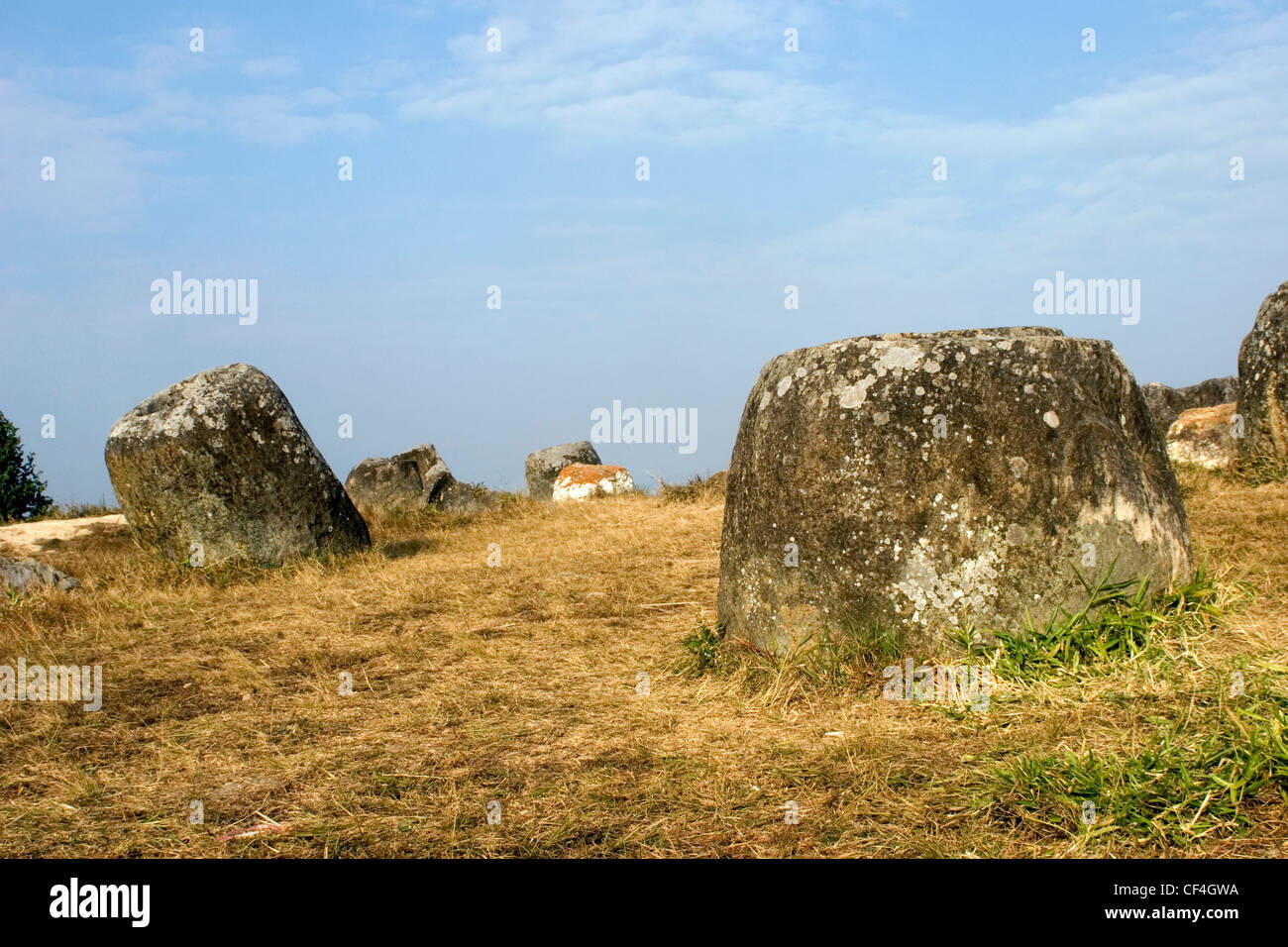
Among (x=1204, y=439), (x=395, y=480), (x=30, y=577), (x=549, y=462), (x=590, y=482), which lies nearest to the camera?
(x=30, y=577)

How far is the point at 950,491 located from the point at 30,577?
26.2 feet

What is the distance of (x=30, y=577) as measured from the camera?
29.2ft

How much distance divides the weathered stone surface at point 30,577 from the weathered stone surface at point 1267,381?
1142 cm

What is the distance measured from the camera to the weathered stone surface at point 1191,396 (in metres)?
16.4

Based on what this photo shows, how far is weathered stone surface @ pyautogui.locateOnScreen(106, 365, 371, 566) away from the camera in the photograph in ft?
30.5

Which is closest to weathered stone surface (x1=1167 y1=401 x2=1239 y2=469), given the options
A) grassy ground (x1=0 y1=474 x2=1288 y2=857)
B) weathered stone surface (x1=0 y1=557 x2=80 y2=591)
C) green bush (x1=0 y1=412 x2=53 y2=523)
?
grassy ground (x1=0 y1=474 x2=1288 y2=857)

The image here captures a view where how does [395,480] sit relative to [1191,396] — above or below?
below

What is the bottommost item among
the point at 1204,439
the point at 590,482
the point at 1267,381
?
the point at 590,482

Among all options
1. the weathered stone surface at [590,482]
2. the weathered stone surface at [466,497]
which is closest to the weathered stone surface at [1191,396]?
the weathered stone surface at [590,482]

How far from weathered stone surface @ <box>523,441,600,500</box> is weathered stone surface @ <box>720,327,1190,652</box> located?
37.5 ft

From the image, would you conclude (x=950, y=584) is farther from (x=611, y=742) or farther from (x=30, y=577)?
(x=30, y=577)

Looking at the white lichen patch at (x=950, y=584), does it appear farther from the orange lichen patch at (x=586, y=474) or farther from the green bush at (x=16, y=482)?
the green bush at (x=16, y=482)

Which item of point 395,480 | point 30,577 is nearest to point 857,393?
point 30,577

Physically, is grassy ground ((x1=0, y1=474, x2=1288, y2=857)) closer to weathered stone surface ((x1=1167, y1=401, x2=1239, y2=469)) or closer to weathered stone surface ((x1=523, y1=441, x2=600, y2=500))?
weathered stone surface ((x1=1167, y1=401, x2=1239, y2=469))
